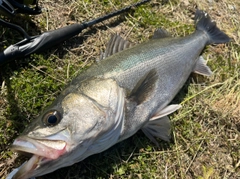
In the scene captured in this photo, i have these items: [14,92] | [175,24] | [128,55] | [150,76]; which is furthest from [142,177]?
[175,24]

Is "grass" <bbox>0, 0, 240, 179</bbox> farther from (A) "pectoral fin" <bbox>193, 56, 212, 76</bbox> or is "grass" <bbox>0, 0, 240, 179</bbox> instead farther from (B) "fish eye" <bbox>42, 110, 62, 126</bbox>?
(B) "fish eye" <bbox>42, 110, 62, 126</bbox>

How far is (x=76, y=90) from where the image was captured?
2898mm

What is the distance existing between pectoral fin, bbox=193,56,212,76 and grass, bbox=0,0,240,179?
0.14 metres

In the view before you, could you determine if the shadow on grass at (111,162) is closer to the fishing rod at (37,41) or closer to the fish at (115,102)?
the fish at (115,102)

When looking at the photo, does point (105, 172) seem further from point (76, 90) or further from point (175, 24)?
point (175, 24)

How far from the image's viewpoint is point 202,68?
405cm

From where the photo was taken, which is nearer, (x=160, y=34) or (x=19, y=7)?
(x=19, y=7)

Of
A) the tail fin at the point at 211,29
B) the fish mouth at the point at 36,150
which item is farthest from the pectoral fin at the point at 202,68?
→ the fish mouth at the point at 36,150

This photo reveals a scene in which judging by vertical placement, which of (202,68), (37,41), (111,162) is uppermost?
(37,41)

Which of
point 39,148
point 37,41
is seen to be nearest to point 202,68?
point 37,41

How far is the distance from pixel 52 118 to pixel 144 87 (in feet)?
3.47

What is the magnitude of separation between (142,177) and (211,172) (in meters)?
0.85

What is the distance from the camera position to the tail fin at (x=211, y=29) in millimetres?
4223

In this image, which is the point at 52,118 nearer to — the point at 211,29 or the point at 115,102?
the point at 115,102
